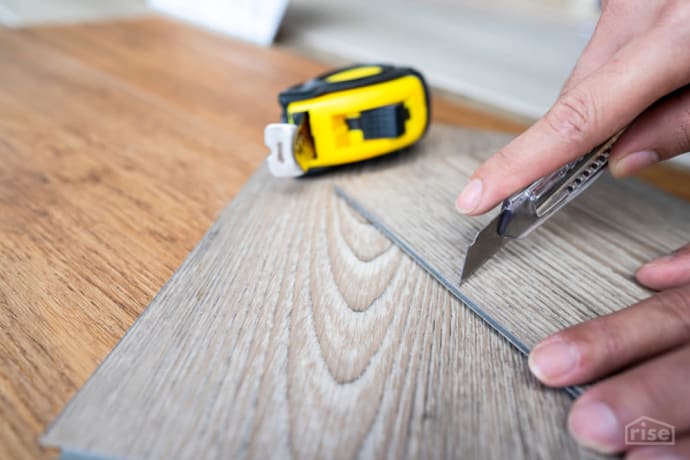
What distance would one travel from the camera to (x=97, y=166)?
0.65 meters

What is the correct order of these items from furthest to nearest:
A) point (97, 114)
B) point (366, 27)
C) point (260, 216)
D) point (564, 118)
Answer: point (366, 27), point (97, 114), point (260, 216), point (564, 118)

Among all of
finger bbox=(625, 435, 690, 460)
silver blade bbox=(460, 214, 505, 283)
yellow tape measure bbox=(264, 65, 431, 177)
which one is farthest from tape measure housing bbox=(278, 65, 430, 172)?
finger bbox=(625, 435, 690, 460)

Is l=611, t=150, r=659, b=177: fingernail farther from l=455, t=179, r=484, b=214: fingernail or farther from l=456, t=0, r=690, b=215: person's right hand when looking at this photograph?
l=455, t=179, r=484, b=214: fingernail

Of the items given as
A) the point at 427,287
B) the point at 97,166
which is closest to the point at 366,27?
the point at 97,166

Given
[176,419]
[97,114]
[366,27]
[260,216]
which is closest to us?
[176,419]

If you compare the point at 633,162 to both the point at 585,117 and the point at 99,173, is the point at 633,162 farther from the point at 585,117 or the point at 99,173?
the point at 99,173

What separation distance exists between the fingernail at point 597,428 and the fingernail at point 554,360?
30 millimetres

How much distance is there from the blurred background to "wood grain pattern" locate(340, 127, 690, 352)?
0.30m

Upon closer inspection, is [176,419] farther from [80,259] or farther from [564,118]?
[564,118]

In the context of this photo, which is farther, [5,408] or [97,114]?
[97,114]

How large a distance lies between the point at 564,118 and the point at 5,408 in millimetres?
538

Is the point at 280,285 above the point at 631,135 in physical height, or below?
below

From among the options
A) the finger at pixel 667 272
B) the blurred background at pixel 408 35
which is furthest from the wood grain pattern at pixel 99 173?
the finger at pixel 667 272

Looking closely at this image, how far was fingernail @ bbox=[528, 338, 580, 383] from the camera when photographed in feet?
1.17
